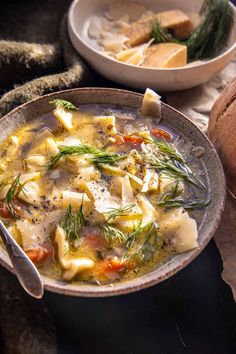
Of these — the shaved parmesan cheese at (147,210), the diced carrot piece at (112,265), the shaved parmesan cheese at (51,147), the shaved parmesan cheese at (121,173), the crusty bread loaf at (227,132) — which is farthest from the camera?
the crusty bread loaf at (227,132)

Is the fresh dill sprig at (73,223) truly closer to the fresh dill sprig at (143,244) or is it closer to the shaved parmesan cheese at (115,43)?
the fresh dill sprig at (143,244)

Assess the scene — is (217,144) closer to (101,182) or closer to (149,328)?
(101,182)

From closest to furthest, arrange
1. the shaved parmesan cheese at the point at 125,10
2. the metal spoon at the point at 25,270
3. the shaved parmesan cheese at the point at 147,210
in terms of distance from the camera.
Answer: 1. the metal spoon at the point at 25,270
2. the shaved parmesan cheese at the point at 147,210
3. the shaved parmesan cheese at the point at 125,10

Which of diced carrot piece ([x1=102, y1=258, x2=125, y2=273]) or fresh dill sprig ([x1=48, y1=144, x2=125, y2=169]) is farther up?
fresh dill sprig ([x1=48, y1=144, x2=125, y2=169])

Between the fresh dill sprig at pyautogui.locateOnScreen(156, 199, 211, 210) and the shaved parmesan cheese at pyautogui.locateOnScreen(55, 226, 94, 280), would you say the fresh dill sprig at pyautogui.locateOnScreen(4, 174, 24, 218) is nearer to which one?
the shaved parmesan cheese at pyautogui.locateOnScreen(55, 226, 94, 280)

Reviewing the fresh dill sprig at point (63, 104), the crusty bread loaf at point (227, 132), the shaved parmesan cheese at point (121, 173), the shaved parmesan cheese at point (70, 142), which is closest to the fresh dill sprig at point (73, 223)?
the shaved parmesan cheese at point (121, 173)

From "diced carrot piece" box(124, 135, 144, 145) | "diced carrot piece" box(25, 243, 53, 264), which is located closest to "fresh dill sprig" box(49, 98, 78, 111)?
"diced carrot piece" box(124, 135, 144, 145)

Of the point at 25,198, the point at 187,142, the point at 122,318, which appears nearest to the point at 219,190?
the point at 187,142
